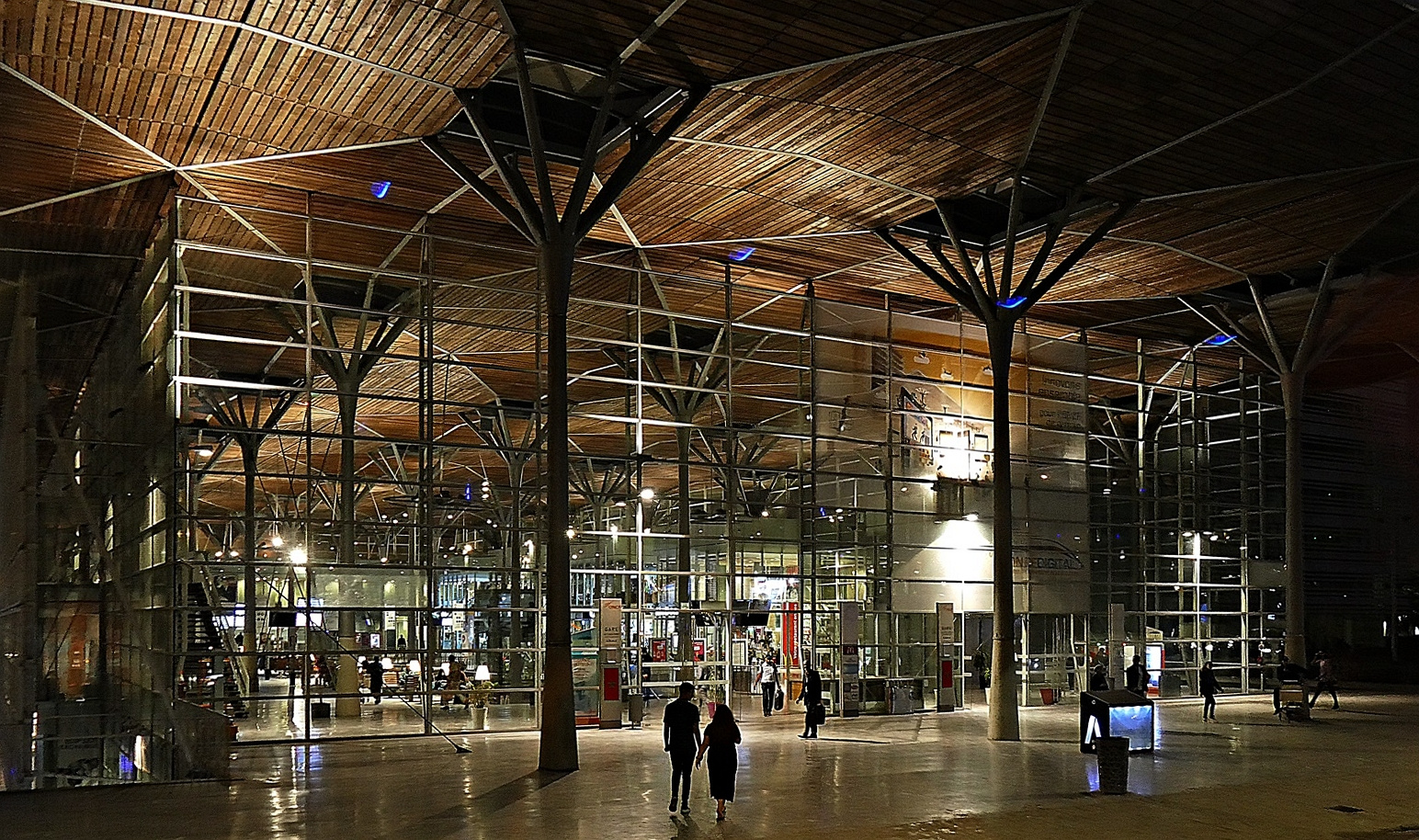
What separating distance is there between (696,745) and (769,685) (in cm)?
1605

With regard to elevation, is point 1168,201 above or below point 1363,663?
above

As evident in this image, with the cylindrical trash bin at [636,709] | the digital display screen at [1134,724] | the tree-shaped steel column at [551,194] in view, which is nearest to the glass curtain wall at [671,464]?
the cylindrical trash bin at [636,709]

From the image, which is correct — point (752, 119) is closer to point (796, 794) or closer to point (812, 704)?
point (796, 794)

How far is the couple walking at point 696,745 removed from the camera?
47.5ft

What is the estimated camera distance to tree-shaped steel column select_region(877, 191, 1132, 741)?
25047mm

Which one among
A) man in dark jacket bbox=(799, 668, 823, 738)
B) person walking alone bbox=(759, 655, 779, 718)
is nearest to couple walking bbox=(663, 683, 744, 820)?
man in dark jacket bbox=(799, 668, 823, 738)

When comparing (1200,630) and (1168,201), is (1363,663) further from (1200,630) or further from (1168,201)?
(1168,201)

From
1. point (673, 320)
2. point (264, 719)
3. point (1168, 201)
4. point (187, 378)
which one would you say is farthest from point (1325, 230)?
point (264, 719)

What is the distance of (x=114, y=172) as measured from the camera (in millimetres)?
23297

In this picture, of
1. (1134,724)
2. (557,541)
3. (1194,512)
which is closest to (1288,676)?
(1134,724)

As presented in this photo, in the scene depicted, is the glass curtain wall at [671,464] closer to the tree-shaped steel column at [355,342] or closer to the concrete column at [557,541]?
the tree-shaped steel column at [355,342]

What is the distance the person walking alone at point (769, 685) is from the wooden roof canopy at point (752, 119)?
9.84 m

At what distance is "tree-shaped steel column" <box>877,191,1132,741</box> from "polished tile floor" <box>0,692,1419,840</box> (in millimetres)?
1344

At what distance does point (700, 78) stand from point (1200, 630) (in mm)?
28085
